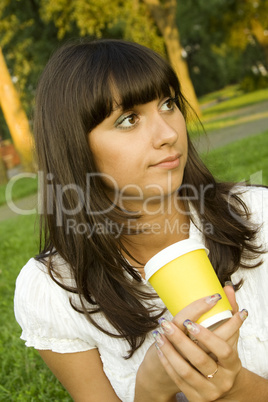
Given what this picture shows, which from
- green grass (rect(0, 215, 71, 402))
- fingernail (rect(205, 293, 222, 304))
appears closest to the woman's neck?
fingernail (rect(205, 293, 222, 304))

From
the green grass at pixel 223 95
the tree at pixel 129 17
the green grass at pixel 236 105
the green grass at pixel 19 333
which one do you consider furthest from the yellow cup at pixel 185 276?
the green grass at pixel 223 95

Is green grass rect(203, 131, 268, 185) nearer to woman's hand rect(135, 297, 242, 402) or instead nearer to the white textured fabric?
the white textured fabric

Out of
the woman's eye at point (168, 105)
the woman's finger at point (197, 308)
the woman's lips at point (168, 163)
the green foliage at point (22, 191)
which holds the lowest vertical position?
the green foliage at point (22, 191)

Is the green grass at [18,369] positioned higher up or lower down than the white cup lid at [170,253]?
lower down

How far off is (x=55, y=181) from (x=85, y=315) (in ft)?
1.84

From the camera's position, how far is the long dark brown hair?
1.79 m

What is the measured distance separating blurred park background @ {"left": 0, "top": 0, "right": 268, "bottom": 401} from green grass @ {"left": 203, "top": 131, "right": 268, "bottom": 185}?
0.07 feet

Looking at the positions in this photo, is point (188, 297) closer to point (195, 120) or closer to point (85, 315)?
point (85, 315)

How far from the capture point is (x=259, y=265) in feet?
6.58

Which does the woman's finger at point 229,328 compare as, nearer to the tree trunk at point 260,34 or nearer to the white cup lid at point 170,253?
the white cup lid at point 170,253

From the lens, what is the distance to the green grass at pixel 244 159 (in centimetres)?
638

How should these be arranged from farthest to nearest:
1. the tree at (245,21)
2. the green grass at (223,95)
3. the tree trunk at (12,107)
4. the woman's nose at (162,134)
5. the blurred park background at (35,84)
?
1. the green grass at (223,95)
2. the tree at (245,21)
3. the tree trunk at (12,107)
4. the blurred park background at (35,84)
5. the woman's nose at (162,134)

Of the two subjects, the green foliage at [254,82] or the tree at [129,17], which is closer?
the tree at [129,17]

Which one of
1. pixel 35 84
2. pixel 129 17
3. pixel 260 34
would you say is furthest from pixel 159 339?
pixel 260 34
